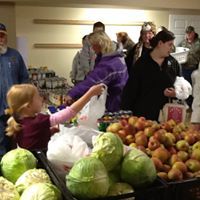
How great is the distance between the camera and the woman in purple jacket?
8.87 feet

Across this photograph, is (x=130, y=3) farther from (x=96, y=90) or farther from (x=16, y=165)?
(x=16, y=165)

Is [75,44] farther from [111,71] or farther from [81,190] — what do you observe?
[81,190]

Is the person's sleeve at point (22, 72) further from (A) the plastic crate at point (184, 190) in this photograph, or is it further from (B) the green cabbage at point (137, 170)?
(A) the plastic crate at point (184, 190)

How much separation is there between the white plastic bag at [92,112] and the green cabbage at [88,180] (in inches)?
43.7

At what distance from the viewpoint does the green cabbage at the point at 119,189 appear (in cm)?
105

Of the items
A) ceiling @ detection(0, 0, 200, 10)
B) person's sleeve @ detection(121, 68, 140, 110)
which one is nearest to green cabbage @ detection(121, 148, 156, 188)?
person's sleeve @ detection(121, 68, 140, 110)

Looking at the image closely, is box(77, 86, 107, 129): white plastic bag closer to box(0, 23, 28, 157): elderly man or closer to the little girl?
the little girl

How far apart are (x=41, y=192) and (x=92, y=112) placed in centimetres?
123

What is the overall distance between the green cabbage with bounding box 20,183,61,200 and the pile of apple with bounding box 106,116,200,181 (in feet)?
1.48

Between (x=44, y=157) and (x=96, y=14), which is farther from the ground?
(x=96, y=14)

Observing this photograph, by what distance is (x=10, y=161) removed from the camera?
121 cm

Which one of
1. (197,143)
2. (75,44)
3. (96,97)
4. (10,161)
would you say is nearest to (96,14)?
(75,44)

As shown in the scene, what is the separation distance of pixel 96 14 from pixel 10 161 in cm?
480

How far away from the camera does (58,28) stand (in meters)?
5.58
